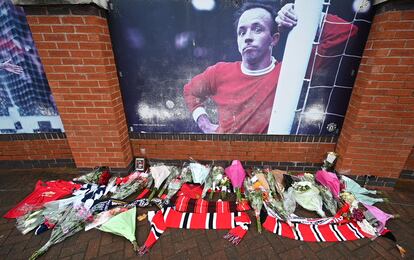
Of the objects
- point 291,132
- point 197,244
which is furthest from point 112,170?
point 291,132

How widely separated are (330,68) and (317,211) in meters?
1.99

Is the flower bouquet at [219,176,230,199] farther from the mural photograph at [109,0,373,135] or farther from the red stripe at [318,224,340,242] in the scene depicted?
the red stripe at [318,224,340,242]

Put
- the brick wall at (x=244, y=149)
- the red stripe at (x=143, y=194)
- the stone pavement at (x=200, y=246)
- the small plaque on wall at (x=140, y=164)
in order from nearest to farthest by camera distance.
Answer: the stone pavement at (x=200, y=246) < the red stripe at (x=143, y=194) < the brick wall at (x=244, y=149) < the small plaque on wall at (x=140, y=164)

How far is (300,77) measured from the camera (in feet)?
9.07

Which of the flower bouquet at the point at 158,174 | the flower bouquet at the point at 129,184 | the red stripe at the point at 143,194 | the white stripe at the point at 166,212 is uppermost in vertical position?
the flower bouquet at the point at 158,174

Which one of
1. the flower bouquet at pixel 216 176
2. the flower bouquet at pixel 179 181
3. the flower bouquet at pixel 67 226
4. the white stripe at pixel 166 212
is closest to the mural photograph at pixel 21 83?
the flower bouquet at pixel 67 226

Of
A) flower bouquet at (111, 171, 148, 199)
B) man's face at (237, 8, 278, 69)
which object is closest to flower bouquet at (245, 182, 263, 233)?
flower bouquet at (111, 171, 148, 199)

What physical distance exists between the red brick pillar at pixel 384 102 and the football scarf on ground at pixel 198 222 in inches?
76.2

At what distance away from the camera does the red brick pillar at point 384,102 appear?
225cm

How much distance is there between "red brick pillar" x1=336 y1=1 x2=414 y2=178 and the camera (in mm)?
2246

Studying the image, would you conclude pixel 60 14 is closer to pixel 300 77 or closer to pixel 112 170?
pixel 112 170

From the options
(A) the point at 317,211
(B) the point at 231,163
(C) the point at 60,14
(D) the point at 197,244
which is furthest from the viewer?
(B) the point at 231,163

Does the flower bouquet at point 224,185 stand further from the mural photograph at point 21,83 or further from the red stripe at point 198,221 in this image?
the mural photograph at point 21,83

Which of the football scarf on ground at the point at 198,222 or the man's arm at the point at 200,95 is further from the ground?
the man's arm at the point at 200,95
